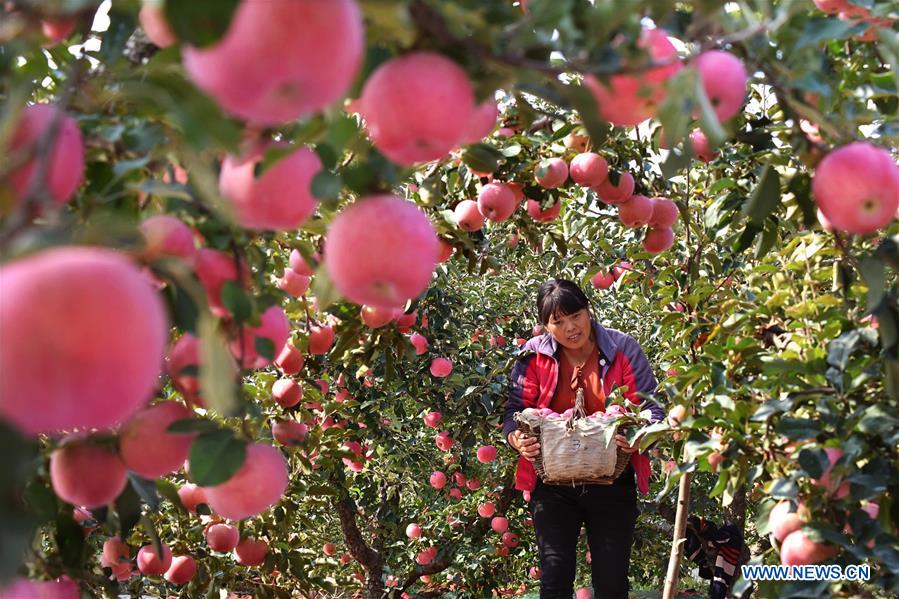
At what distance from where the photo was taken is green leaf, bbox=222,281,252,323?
1.05 meters

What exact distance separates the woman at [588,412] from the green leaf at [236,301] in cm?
→ 215

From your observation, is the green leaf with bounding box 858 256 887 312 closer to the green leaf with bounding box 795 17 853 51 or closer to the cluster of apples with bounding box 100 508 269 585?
the green leaf with bounding box 795 17 853 51

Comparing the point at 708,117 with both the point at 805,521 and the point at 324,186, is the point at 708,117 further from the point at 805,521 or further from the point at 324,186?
the point at 805,521

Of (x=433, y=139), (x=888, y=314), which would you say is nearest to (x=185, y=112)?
(x=433, y=139)

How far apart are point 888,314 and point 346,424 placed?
12.2 feet

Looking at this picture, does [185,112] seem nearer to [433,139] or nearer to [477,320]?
[433,139]

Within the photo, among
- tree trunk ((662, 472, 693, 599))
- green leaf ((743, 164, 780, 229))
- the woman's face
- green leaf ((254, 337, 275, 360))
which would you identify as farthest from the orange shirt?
green leaf ((254, 337, 275, 360))

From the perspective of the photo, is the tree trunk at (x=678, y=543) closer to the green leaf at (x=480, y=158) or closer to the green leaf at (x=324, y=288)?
the green leaf at (x=480, y=158)

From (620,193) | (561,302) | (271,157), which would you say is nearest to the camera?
(271,157)

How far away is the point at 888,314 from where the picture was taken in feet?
4.29

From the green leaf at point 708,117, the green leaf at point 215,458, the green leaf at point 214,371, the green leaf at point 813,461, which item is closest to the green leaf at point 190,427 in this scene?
the green leaf at point 215,458

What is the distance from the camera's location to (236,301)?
1060 millimetres

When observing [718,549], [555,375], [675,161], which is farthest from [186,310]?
[718,549]

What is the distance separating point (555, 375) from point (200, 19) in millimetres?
2864
